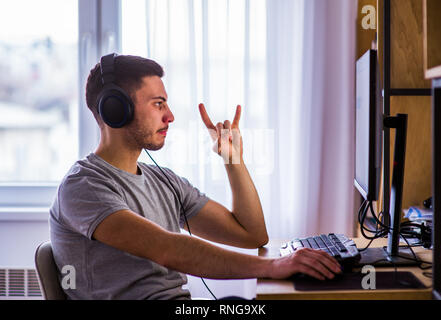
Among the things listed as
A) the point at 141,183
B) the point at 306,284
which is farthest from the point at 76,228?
the point at 306,284

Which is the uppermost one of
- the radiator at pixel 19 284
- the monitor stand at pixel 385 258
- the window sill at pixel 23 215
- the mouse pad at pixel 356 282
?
the monitor stand at pixel 385 258

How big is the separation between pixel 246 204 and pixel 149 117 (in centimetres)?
38

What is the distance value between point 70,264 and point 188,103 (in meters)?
1.16

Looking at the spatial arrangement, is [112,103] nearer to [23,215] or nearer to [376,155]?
[376,155]

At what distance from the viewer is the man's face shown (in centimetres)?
126

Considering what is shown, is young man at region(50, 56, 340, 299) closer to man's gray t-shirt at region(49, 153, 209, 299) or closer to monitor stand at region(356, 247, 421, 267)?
man's gray t-shirt at region(49, 153, 209, 299)

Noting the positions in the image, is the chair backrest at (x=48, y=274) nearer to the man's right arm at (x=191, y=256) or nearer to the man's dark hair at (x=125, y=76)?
the man's right arm at (x=191, y=256)

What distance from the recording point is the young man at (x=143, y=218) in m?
1.01

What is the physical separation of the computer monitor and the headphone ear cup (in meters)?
0.56

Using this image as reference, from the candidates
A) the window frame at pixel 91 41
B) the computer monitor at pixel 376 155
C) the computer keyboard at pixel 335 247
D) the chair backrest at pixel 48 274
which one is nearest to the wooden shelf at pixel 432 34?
the computer monitor at pixel 376 155

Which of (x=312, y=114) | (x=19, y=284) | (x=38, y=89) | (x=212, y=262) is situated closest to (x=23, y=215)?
(x=19, y=284)

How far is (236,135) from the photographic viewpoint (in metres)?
1.44
